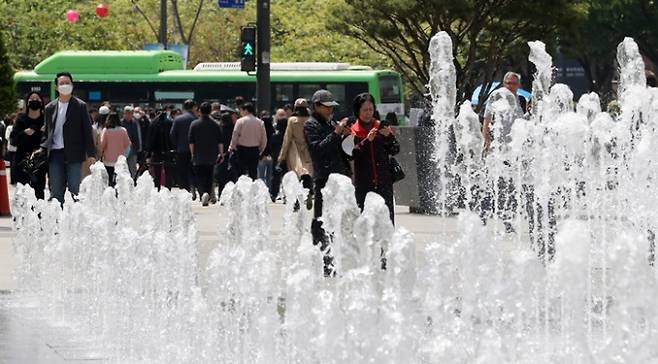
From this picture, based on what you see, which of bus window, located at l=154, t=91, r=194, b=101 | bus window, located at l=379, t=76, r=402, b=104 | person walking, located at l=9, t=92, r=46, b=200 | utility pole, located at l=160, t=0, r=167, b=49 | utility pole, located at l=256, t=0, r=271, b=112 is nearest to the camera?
person walking, located at l=9, t=92, r=46, b=200

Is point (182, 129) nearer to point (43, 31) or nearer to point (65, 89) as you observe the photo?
point (65, 89)

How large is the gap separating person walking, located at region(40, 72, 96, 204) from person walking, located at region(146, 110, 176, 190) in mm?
12060

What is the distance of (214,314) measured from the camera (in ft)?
31.9

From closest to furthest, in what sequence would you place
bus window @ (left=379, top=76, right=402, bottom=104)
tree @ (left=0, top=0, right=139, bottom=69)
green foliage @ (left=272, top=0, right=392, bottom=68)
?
bus window @ (left=379, top=76, right=402, bottom=104)
tree @ (left=0, top=0, right=139, bottom=69)
green foliage @ (left=272, top=0, right=392, bottom=68)

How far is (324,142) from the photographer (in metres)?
13.1

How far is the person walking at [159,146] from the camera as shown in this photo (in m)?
28.1

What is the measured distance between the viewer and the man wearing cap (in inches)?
512

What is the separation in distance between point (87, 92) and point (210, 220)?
22851 millimetres

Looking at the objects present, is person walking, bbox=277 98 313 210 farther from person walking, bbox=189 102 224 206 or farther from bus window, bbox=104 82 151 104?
bus window, bbox=104 82 151 104

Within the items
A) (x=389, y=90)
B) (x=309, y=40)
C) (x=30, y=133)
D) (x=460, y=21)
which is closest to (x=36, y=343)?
(x=30, y=133)

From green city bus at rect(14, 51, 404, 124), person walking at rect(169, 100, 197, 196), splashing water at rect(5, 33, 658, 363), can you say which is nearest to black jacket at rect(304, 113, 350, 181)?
splashing water at rect(5, 33, 658, 363)

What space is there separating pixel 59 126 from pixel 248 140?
8848mm

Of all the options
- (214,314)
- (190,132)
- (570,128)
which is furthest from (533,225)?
(190,132)

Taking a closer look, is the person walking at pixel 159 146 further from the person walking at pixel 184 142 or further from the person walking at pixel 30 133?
the person walking at pixel 30 133
